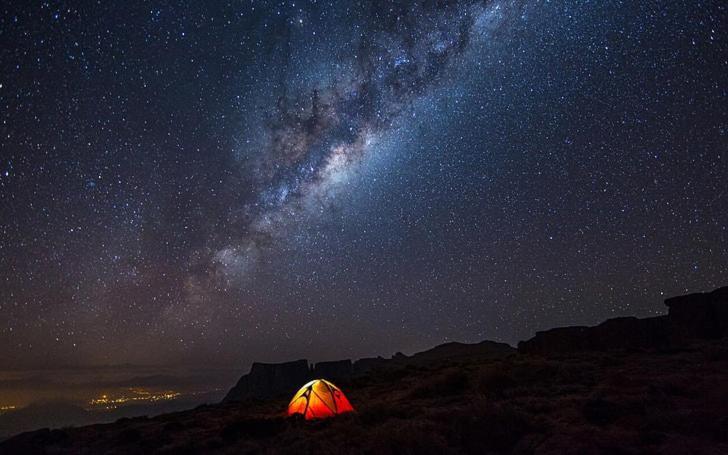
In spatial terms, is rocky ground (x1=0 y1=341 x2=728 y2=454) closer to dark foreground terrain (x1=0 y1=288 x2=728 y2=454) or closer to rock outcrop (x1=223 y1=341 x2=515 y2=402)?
dark foreground terrain (x1=0 y1=288 x2=728 y2=454)

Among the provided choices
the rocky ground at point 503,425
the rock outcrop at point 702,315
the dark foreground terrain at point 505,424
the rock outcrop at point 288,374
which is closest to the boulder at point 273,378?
the rock outcrop at point 288,374

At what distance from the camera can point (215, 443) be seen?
11.4m

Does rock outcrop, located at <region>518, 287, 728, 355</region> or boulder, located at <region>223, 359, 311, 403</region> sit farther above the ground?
rock outcrop, located at <region>518, 287, 728, 355</region>

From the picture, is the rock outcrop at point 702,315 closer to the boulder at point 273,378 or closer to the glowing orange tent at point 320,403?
the glowing orange tent at point 320,403

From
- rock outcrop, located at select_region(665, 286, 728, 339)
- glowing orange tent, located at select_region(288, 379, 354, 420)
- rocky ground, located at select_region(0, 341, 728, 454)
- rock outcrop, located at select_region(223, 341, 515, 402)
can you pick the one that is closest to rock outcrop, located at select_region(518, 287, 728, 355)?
rock outcrop, located at select_region(665, 286, 728, 339)

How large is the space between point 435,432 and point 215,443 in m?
6.54

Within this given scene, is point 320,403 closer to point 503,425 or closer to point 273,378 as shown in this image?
point 503,425

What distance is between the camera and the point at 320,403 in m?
14.4

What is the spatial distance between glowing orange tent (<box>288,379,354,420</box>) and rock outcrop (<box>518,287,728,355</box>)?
30.7 meters

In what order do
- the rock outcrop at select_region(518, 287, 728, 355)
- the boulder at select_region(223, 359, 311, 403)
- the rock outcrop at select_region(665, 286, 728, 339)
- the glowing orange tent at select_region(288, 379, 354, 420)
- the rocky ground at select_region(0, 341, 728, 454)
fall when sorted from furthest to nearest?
the boulder at select_region(223, 359, 311, 403) < the rock outcrop at select_region(518, 287, 728, 355) < the rock outcrop at select_region(665, 286, 728, 339) < the glowing orange tent at select_region(288, 379, 354, 420) < the rocky ground at select_region(0, 341, 728, 454)

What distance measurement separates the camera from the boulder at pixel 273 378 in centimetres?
6921

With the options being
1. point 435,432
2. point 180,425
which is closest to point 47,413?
point 180,425

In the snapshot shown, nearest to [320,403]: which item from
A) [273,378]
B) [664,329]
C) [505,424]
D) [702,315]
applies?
[505,424]

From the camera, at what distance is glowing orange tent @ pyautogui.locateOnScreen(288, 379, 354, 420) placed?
14180mm
